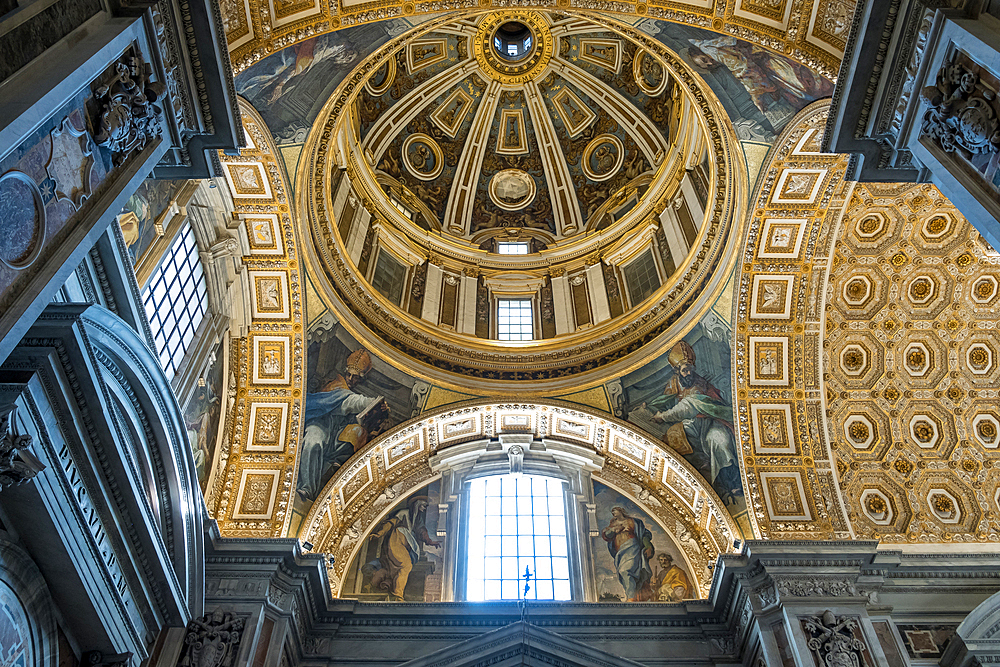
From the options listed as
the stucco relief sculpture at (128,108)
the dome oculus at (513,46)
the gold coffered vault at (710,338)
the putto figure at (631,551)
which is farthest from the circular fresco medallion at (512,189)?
the stucco relief sculpture at (128,108)

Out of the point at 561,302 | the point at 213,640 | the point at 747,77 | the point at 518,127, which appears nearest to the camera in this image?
the point at 213,640

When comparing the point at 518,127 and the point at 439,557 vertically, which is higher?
the point at 518,127

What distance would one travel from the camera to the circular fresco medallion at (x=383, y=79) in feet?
65.2

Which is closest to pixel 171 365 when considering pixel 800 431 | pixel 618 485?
pixel 618 485

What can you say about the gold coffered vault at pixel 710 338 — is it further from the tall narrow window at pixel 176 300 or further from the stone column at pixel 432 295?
the tall narrow window at pixel 176 300

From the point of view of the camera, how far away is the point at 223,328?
14.1 m

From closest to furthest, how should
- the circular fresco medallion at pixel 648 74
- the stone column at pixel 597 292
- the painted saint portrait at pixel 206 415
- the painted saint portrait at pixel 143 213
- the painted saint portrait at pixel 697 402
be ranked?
the painted saint portrait at pixel 143 213 → the painted saint portrait at pixel 206 415 → the painted saint portrait at pixel 697 402 → the stone column at pixel 597 292 → the circular fresco medallion at pixel 648 74

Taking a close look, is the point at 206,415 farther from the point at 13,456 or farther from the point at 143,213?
the point at 13,456

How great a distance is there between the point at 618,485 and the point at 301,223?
29.0 ft

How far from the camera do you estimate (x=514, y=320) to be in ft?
63.1

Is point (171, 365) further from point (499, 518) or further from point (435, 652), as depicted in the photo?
point (499, 518)

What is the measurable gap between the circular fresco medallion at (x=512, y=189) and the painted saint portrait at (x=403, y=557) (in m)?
9.49

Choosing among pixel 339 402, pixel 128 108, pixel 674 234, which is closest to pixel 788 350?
pixel 674 234

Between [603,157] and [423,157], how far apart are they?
529cm
